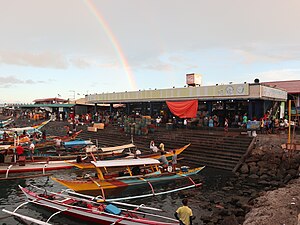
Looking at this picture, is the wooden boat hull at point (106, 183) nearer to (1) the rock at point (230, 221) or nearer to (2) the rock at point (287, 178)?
(1) the rock at point (230, 221)

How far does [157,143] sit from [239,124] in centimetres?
904

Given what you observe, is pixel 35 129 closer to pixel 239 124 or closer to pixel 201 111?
pixel 201 111

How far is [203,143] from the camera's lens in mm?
22812

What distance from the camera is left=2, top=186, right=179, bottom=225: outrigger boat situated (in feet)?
32.2

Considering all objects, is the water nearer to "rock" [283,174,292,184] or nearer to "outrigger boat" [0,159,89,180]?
"outrigger boat" [0,159,89,180]

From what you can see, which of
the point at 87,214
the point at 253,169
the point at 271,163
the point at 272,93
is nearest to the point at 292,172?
the point at 271,163

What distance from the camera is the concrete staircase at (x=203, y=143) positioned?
20000mm

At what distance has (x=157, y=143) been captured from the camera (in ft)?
84.3

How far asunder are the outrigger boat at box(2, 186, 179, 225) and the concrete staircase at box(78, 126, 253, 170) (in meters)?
9.88

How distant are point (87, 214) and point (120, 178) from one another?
3811mm

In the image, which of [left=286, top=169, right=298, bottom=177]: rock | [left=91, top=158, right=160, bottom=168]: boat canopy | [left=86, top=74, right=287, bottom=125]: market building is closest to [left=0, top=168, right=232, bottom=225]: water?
[left=91, top=158, right=160, bottom=168]: boat canopy

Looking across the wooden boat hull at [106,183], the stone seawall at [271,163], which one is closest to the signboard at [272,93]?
the stone seawall at [271,163]

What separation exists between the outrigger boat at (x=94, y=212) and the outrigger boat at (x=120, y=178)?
4.48 feet

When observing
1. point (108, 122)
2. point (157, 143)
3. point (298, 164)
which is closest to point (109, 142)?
point (157, 143)
